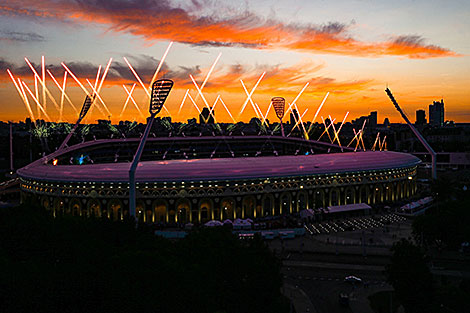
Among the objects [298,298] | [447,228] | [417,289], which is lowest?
[298,298]

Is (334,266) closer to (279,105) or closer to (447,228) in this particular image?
(447,228)

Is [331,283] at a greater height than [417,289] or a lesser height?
lesser

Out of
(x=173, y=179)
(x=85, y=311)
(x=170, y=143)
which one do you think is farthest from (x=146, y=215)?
(x=170, y=143)

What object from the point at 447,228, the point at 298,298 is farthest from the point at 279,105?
the point at 298,298

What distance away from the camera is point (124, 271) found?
2419 centimetres

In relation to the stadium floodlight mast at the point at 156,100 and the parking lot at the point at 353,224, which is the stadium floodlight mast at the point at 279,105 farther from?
the stadium floodlight mast at the point at 156,100

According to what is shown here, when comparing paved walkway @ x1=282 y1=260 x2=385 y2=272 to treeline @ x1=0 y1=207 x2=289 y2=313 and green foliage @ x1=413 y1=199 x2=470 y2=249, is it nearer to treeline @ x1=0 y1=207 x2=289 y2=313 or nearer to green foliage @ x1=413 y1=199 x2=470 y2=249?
green foliage @ x1=413 y1=199 x2=470 y2=249

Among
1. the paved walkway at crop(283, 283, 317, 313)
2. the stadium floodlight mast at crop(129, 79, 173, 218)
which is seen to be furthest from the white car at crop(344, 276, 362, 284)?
the stadium floodlight mast at crop(129, 79, 173, 218)

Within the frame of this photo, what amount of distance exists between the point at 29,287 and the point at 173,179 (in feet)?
122

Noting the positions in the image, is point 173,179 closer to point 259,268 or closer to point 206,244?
point 206,244

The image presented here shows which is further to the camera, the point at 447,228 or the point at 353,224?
the point at 353,224

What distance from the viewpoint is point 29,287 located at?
21.8m

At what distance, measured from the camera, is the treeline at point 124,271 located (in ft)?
71.9

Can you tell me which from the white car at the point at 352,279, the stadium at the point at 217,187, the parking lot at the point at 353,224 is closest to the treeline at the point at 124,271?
the white car at the point at 352,279
